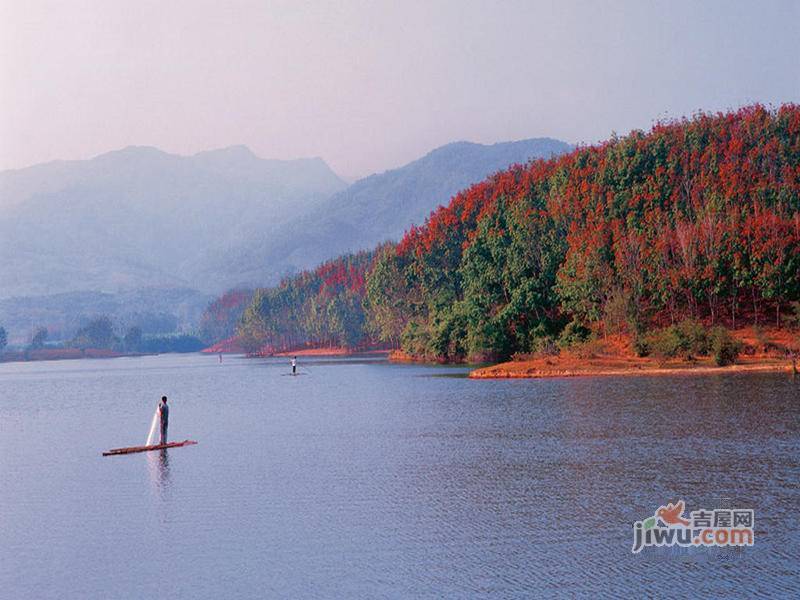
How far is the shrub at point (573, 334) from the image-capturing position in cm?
9994

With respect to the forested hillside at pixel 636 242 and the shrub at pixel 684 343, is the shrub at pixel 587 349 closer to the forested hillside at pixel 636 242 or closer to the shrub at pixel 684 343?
the forested hillside at pixel 636 242

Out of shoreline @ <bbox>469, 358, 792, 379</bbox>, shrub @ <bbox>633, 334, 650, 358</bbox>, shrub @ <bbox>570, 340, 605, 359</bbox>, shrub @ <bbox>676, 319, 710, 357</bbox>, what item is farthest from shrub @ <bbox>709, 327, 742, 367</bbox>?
shrub @ <bbox>570, 340, 605, 359</bbox>

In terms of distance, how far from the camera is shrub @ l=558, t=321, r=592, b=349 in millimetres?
99938

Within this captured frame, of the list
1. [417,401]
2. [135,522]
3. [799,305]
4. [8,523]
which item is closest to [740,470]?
[135,522]

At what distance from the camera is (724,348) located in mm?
80250

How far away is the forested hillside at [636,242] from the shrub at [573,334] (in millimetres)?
182

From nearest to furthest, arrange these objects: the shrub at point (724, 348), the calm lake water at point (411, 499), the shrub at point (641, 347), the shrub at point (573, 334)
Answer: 1. the calm lake water at point (411, 499)
2. the shrub at point (724, 348)
3. the shrub at point (641, 347)
4. the shrub at point (573, 334)

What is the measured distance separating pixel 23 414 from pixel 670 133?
80.5m

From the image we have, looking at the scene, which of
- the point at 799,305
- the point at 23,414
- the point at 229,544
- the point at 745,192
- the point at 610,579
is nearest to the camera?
the point at 610,579

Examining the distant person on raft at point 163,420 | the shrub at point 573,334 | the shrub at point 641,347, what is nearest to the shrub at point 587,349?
the shrub at point 641,347

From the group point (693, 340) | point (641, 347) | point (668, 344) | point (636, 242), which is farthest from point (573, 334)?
point (693, 340)

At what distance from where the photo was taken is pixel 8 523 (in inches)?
1173

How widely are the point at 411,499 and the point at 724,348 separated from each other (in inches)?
2209

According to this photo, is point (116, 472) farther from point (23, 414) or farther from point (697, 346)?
point (697, 346)
